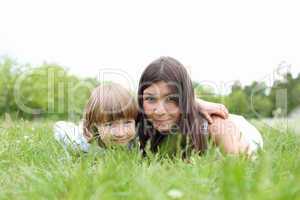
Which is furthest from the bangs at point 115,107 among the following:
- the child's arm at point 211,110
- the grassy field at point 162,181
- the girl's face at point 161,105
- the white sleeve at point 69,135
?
the grassy field at point 162,181

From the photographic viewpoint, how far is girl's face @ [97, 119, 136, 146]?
10.6 ft

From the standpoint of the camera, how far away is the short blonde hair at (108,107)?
3309 mm

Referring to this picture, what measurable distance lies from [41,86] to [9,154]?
25967 millimetres

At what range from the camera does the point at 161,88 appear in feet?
10.6

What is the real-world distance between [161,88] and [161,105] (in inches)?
4.7

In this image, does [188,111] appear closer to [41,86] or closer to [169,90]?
[169,90]

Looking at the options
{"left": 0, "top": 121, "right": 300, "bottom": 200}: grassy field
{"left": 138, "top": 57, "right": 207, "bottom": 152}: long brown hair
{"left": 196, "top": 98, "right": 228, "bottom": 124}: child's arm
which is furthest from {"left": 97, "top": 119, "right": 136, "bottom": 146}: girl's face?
{"left": 0, "top": 121, "right": 300, "bottom": 200}: grassy field

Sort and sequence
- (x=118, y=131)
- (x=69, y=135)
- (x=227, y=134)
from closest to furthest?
(x=227, y=134) → (x=118, y=131) → (x=69, y=135)

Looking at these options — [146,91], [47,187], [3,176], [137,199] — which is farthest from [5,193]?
[146,91]

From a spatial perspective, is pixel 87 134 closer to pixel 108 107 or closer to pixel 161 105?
pixel 108 107

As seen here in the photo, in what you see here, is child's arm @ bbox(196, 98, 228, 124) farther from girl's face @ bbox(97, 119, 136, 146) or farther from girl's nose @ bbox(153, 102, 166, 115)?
girl's face @ bbox(97, 119, 136, 146)

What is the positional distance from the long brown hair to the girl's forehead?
0.01 metres

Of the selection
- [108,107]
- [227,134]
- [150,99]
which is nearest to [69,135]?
[108,107]

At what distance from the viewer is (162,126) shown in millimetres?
3361
